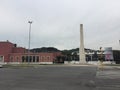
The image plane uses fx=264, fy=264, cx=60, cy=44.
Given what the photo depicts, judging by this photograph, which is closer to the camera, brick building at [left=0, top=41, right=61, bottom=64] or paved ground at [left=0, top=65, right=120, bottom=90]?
paved ground at [left=0, top=65, right=120, bottom=90]

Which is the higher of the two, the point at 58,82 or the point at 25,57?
the point at 25,57

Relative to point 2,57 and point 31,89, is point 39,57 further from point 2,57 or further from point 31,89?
point 31,89

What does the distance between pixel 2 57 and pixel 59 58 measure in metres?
30.9

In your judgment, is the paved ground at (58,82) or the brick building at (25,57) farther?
the brick building at (25,57)

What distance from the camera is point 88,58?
154000 mm

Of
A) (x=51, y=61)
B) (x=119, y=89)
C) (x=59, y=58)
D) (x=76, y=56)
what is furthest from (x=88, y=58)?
(x=119, y=89)

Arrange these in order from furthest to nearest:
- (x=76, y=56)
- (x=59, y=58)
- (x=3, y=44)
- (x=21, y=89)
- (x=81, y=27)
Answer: (x=76, y=56) < (x=59, y=58) < (x=3, y=44) < (x=81, y=27) < (x=21, y=89)

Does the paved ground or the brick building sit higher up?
the brick building

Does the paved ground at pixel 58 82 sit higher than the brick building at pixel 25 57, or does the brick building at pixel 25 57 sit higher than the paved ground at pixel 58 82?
the brick building at pixel 25 57

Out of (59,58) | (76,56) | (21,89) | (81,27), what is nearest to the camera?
(21,89)

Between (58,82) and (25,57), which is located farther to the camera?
(25,57)

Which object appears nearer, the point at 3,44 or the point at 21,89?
the point at 21,89

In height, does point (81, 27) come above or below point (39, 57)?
above

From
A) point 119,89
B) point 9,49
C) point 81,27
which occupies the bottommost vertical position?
point 119,89
